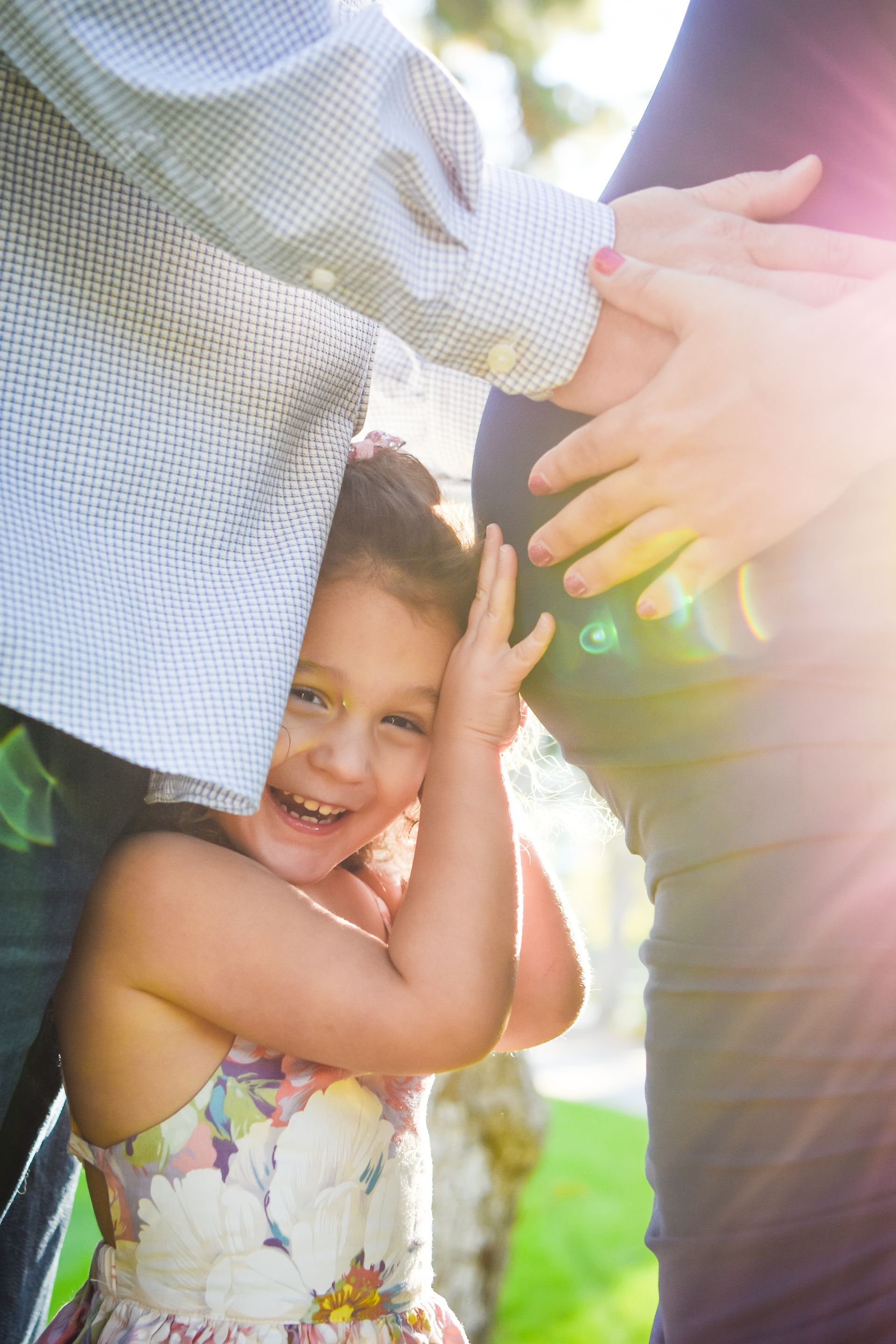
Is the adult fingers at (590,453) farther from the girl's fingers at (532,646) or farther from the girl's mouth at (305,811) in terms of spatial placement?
the girl's mouth at (305,811)

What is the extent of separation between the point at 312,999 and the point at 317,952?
0.06 m

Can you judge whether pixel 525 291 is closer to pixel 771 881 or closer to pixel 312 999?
pixel 771 881

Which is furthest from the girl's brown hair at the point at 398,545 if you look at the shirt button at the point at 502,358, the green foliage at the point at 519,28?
the green foliage at the point at 519,28

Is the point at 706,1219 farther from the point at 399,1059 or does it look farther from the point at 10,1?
the point at 10,1

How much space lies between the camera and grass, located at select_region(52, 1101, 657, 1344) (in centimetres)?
416

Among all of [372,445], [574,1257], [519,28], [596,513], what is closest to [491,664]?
[596,513]

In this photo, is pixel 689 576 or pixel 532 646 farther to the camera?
pixel 532 646

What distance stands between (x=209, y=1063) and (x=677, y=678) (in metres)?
0.85

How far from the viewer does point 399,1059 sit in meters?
1.37

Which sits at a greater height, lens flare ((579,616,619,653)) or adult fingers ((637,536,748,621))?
adult fingers ((637,536,748,621))

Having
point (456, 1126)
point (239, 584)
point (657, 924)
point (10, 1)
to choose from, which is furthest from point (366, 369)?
point (456, 1126)

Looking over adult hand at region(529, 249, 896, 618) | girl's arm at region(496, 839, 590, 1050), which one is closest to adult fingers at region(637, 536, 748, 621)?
adult hand at region(529, 249, 896, 618)

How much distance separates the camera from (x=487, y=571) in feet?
4.89

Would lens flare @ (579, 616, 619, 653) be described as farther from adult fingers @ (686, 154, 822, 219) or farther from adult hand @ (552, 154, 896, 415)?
adult fingers @ (686, 154, 822, 219)
